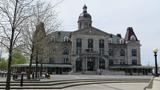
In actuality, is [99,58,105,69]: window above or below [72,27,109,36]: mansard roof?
below

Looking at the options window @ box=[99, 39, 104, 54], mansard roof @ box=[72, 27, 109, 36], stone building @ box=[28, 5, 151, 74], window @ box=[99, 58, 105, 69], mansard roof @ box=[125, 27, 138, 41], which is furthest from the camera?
mansard roof @ box=[125, 27, 138, 41]

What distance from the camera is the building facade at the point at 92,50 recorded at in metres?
90.4

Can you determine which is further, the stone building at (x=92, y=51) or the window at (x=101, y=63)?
the window at (x=101, y=63)

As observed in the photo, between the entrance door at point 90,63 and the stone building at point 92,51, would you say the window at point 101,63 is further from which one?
the entrance door at point 90,63

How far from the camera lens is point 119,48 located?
10294 centimetres

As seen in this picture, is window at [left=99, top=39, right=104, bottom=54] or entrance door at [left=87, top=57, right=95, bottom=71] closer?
entrance door at [left=87, top=57, right=95, bottom=71]

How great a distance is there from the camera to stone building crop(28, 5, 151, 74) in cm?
9038

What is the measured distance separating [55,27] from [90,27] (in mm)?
55843

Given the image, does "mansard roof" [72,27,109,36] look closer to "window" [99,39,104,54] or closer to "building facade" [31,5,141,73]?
"building facade" [31,5,141,73]

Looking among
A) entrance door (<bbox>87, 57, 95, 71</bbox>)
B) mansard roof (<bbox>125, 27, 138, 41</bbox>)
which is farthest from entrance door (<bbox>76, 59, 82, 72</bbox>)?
mansard roof (<bbox>125, 27, 138, 41</bbox>)

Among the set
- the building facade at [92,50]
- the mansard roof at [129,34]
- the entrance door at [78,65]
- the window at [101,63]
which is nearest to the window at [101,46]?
the building facade at [92,50]

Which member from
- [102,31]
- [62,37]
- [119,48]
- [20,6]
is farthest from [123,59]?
[20,6]

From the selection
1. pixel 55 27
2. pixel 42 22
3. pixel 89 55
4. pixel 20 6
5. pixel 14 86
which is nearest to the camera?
pixel 20 6

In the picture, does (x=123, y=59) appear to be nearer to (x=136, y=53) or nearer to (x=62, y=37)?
(x=136, y=53)
